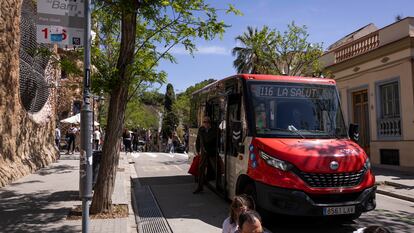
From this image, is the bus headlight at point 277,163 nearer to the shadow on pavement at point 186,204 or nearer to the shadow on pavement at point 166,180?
the shadow on pavement at point 186,204

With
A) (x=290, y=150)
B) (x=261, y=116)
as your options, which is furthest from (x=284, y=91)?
(x=290, y=150)

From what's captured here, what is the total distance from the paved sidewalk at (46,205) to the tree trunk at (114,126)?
62 centimetres

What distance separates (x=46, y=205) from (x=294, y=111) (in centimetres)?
538

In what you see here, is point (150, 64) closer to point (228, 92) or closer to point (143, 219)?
point (228, 92)

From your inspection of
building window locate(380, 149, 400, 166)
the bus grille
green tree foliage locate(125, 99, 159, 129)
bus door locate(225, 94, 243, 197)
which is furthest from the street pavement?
green tree foliage locate(125, 99, 159, 129)

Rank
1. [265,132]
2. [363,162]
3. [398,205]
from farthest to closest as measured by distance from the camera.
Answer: [398,205]
[265,132]
[363,162]

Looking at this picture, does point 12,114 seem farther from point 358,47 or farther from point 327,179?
point 358,47

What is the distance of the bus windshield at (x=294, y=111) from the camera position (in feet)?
26.9

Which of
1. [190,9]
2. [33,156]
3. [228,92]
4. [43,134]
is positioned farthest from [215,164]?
[43,134]

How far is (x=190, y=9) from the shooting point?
29.0 feet

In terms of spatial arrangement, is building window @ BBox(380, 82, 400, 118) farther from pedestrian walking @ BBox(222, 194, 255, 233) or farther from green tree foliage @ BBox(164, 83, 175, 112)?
green tree foliage @ BBox(164, 83, 175, 112)

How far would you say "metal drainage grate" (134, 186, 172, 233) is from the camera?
7820 millimetres

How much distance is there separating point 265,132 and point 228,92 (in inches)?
71.9

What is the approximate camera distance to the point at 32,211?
8648 mm
